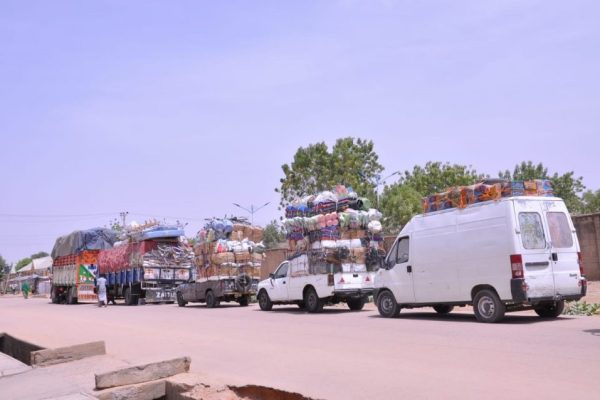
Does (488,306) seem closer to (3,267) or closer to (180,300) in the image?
(180,300)

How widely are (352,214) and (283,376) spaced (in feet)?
37.9

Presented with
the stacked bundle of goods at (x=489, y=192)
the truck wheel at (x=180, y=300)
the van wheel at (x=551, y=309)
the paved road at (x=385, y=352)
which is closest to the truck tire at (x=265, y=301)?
the paved road at (x=385, y=352)

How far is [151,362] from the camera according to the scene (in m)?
7.89

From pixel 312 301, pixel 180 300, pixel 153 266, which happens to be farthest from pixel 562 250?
pixel 153 266

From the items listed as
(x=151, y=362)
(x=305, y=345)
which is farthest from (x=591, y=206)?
(x=151, y=362)

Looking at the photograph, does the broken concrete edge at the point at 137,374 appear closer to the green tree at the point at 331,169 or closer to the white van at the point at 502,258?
the white van at the point at 502,258

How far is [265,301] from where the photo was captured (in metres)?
22.1

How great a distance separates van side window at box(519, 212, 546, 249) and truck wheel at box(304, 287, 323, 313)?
7.98m

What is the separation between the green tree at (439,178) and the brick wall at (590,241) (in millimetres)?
27131

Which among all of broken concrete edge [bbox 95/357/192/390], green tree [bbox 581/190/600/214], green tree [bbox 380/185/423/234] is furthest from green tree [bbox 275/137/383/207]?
broken concrete edge [bbox 95/357/192/390]

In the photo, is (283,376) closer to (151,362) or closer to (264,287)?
(151,362)

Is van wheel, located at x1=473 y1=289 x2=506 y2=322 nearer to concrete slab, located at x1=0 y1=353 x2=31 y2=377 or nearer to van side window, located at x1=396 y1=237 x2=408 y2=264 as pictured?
van side window, located at x1=396 y1=237 x2=408 y2=264

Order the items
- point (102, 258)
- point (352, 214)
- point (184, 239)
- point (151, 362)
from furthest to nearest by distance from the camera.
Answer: point (102, 258)
point (184, 239)
point (352, 214)
point (151, 362)

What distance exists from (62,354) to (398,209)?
3774cm
